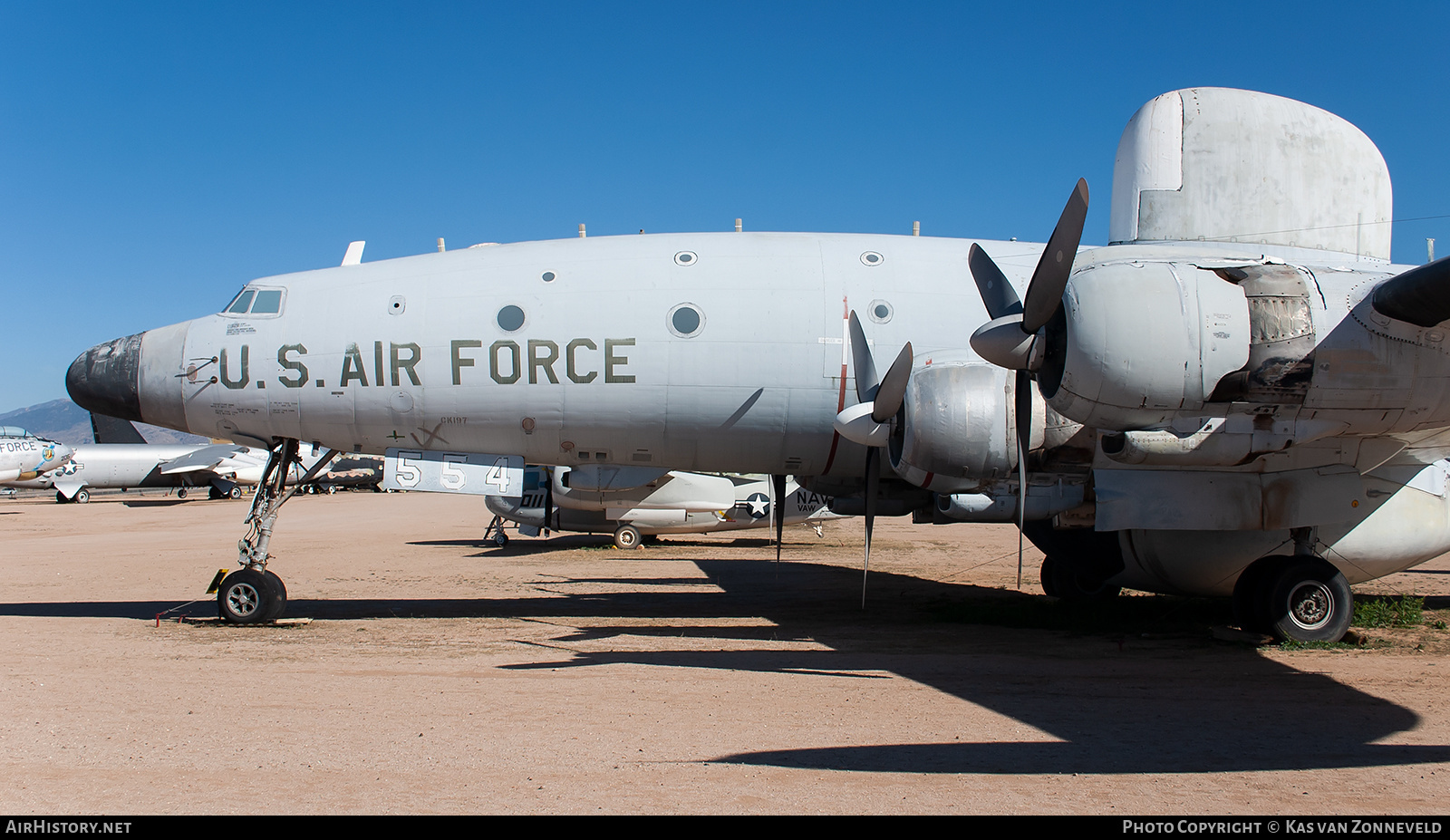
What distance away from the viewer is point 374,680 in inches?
330

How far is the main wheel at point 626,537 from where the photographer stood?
24.9m

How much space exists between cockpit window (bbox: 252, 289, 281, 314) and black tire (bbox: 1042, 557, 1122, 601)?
11323 millimetres

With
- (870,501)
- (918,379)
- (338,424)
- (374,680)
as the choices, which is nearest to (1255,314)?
(918,379)

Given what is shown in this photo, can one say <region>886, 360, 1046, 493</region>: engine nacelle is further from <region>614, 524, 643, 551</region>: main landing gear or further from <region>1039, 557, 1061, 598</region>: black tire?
<region>614, 524, 643, 551</region>: main landing gear

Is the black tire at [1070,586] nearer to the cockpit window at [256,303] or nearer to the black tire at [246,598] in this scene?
the black tire at [246,598]

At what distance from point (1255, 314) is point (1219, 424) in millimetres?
1014

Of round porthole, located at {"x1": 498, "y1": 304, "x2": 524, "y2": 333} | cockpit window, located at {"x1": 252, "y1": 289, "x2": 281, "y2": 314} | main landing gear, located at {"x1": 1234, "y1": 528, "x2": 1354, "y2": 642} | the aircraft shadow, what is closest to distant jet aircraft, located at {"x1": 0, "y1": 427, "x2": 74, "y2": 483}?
the aircraft shadow

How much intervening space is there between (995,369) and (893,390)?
107cm

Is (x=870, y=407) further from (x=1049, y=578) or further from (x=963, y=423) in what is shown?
(x=1049, y=578)

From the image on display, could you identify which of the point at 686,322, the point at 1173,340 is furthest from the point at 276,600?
the point at 1173,340

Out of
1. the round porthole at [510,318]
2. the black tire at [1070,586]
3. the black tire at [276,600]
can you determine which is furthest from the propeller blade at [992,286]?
the black tire at [276,600]

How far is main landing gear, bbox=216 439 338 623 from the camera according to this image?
11.6 metres

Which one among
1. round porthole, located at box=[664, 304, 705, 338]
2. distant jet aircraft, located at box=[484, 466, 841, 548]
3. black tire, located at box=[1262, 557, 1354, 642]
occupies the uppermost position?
round porthole, located at box=[664, 304, 705, 338]
